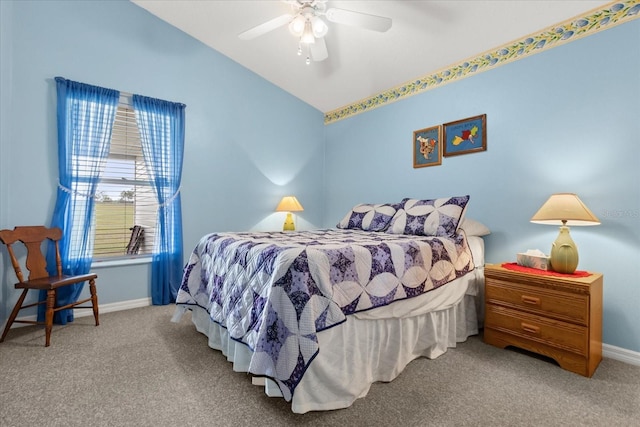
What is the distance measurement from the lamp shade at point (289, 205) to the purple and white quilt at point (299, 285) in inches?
68.5

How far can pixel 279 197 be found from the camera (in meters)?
4.27

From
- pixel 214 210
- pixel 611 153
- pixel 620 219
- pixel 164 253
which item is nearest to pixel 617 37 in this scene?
pixel 611 153

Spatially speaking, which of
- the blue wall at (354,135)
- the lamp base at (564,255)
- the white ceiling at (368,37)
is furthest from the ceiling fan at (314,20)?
the lamp base at (564,255)

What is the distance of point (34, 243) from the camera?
8.30ft

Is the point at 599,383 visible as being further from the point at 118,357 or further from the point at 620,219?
the point at 118,357

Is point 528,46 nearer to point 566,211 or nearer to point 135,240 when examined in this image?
point 566,211

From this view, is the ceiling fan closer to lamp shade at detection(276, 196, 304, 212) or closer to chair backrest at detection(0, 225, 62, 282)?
lamp shade at detection(276, 196, 304, 212)

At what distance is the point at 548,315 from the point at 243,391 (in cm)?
195

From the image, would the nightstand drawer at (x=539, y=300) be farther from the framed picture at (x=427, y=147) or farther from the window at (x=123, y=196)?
the window at (x=123, y=196)

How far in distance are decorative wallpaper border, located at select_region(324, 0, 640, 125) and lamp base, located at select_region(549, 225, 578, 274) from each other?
1490 mm

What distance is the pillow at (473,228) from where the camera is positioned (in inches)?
103

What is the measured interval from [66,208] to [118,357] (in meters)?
1.55

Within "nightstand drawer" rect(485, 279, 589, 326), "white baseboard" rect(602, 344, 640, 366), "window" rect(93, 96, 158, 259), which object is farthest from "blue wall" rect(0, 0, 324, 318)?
"white baseboard" rect(602, 344, 640, 366)

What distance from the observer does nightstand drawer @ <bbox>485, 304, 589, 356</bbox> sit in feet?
6.11
